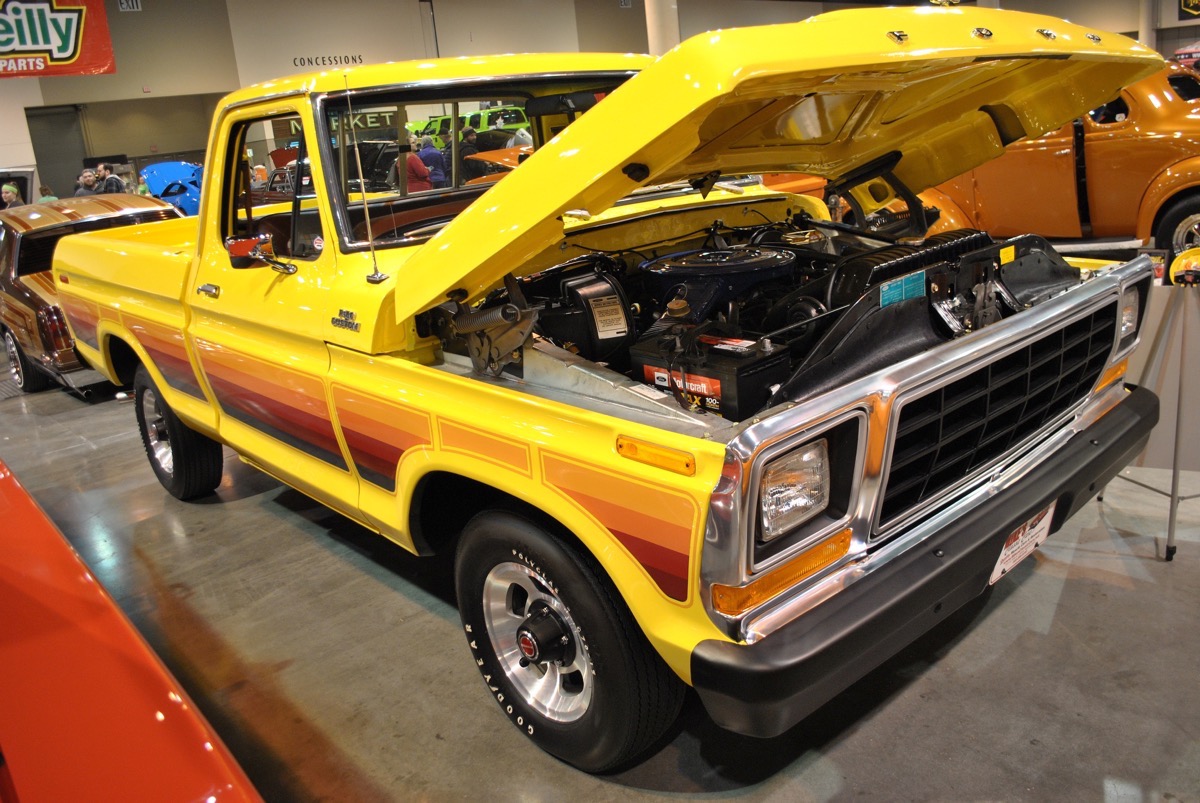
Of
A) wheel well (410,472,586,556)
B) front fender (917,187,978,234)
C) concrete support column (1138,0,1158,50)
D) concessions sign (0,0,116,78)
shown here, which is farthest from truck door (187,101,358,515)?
concrete support column (1138,0,1158,50)

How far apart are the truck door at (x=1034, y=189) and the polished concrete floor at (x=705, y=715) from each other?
412 cm

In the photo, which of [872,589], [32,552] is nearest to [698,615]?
[872,589]

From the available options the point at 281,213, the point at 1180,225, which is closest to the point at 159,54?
the point at 281,213

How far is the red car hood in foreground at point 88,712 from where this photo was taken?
1.54 m

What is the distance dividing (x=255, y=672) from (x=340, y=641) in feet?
1.02

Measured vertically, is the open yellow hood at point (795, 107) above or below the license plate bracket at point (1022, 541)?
above

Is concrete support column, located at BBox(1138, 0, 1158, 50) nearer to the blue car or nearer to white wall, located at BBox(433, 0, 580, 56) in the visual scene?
white wall, located at BBox(433, 0, 580, 56)

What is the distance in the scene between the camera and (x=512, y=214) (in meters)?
2.12

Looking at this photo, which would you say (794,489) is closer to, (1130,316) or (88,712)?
(88,712)

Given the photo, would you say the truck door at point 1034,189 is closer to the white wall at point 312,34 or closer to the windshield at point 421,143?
the windshield at point 421,143

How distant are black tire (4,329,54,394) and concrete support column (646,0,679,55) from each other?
24.9ft

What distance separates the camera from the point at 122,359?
4.91m

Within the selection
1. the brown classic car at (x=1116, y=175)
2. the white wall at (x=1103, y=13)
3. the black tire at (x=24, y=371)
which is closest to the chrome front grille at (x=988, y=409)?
the brown classic car at (x=1116, y=175)

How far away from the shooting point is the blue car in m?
14.2
